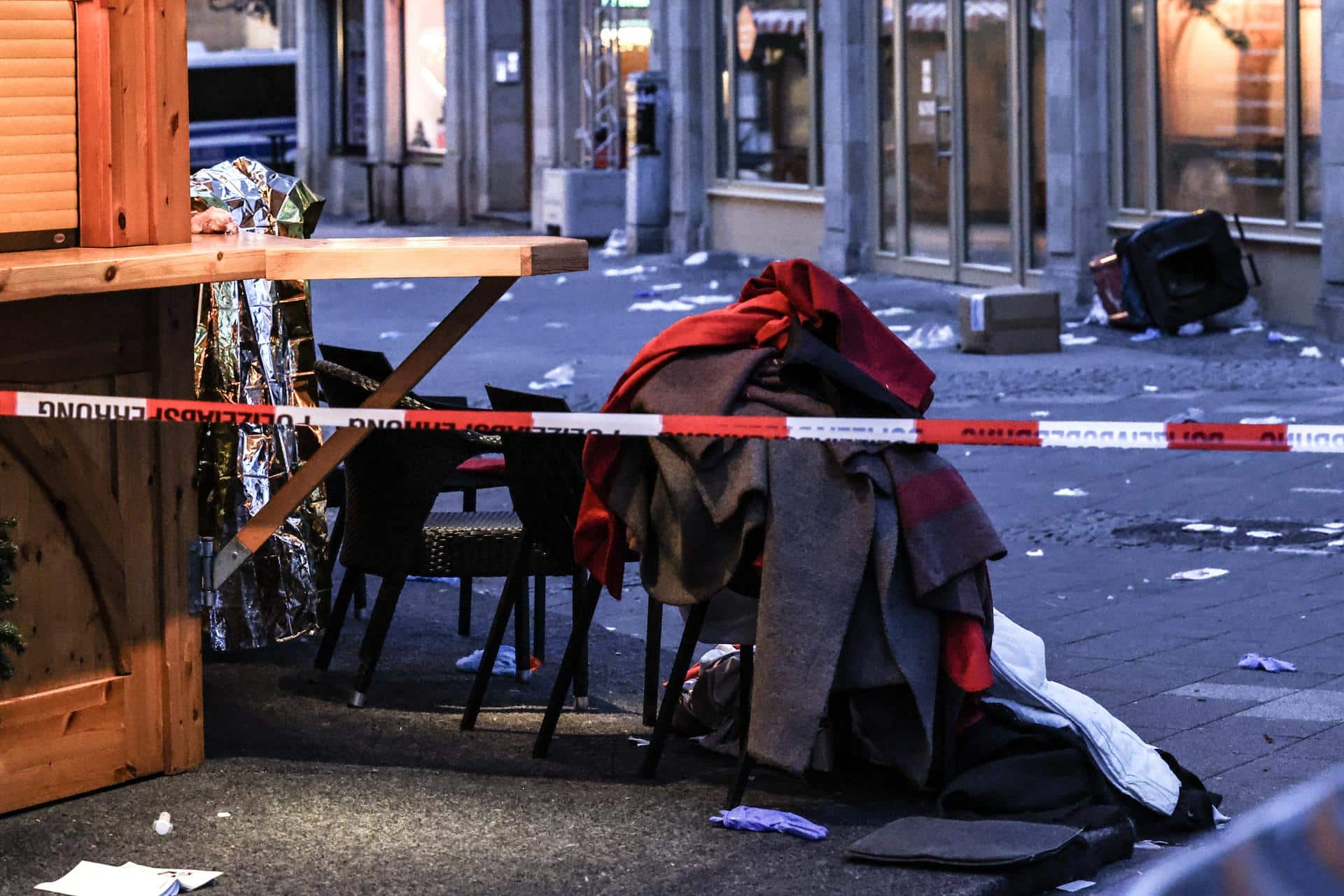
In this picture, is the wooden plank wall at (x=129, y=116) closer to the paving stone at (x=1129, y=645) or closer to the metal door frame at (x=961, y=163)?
the paving stone at (x=1129, y=645)

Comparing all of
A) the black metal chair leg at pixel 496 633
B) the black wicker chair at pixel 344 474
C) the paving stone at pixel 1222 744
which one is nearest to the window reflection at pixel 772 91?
the black wicker chair at pixel 344 474

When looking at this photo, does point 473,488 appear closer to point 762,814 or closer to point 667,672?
point 667,672

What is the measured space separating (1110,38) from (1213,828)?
12.6m

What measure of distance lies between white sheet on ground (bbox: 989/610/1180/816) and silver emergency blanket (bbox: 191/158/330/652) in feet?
7.34

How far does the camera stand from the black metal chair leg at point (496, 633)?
5.49 meters

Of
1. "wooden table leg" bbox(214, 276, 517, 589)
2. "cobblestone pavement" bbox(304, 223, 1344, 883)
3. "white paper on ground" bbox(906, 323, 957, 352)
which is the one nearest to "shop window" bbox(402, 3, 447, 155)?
"cobblestone pavement" bbox(304, 223, 1344, 883)

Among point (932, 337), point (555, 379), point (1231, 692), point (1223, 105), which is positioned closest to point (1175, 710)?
point (1231, 692)

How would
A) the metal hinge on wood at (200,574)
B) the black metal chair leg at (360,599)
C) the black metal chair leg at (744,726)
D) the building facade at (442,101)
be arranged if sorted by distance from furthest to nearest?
the building facade at (442,101)
the black metal chair leg at (360,599)
the metal hinge on wood at (200,574)
the black metal chair leg at (744,726)

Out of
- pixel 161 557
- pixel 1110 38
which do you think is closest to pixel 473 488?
pixel 161 557

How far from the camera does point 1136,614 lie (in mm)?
6805

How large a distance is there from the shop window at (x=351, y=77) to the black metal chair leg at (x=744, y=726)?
97.9ft

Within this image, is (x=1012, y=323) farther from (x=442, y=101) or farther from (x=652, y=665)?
(x=442, y=101)

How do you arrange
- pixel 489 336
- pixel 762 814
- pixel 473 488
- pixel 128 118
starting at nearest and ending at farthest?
pixel 762 814
pixel 128 118
pixel 473 488
pixel 489 336

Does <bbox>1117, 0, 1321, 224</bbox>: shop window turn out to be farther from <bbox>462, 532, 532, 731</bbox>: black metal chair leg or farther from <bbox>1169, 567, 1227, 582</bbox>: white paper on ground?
<bbox>462, 532, 532, 731</bbox>: black metal chair leg
